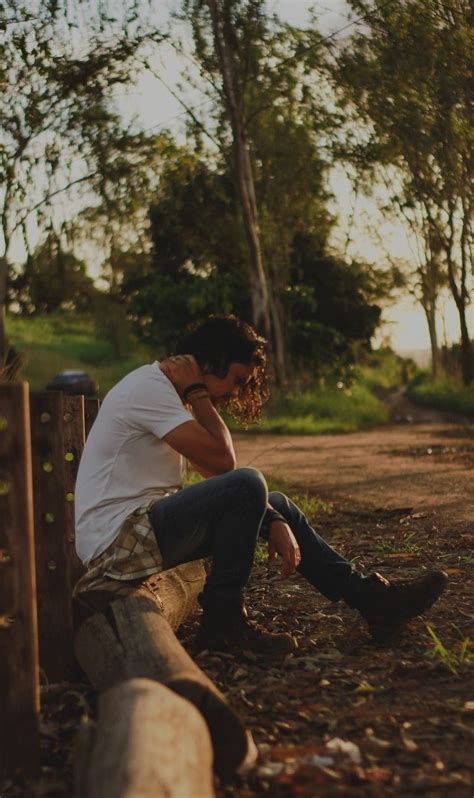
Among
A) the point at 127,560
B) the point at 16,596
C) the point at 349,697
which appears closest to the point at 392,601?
the point at 349,697

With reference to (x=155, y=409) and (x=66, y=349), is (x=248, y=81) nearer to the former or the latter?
(x=155, y=409)

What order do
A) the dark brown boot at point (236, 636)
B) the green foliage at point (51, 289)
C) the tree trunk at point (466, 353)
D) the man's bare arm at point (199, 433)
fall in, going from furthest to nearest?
the green foliage at point (51, 289) < the tree trunk at point (466, 353) < the dark brown boot at point (236, 636) < the man's bare arm at point (199, 433)

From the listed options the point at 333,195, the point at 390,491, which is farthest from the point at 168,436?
the point at 333,195

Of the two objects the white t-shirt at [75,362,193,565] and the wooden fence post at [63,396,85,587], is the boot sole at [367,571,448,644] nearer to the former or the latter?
the white t-shirt at [75,362,193,565]

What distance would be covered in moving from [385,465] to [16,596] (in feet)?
39.7

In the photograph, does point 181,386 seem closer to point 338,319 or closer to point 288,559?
point 288,559

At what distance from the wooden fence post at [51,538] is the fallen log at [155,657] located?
291 millimetres

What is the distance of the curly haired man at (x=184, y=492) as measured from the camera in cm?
443

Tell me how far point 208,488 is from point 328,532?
14.4 ft

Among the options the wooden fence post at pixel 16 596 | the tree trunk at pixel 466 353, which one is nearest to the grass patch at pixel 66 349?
the tree trunk at pixel 466 353

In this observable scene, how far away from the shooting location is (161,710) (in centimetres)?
288

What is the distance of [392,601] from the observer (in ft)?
16.2

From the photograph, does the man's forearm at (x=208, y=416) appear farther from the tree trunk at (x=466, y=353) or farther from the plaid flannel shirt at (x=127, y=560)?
the tree trunk at (x=466, y=353)

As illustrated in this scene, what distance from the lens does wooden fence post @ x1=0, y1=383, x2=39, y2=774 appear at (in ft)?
11.1
